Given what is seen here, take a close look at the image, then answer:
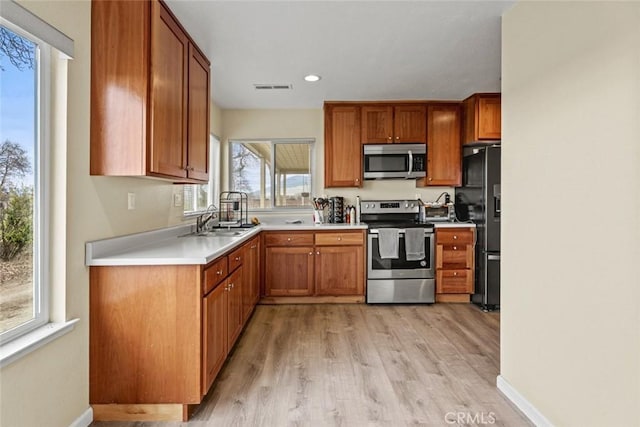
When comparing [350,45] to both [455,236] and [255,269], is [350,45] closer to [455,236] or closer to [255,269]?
[255,269]

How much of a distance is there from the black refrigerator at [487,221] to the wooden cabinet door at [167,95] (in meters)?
3.05

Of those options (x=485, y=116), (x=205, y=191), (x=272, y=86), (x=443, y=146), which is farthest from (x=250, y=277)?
(x=485, y=116)

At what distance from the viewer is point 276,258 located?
410cm

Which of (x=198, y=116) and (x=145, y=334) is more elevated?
Answer: (x=198, y=116)

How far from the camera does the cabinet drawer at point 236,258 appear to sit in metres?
2.59

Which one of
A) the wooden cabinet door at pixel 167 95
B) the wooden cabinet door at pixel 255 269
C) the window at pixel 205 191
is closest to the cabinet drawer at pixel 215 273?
the wooden cabinet door at pixel 167 95

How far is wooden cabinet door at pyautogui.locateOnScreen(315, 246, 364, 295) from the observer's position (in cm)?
411

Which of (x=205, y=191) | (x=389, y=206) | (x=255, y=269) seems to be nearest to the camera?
(x=255, y=269)

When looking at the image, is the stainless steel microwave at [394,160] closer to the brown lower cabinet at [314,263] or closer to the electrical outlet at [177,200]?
the brown lower cabinet at [314,263]

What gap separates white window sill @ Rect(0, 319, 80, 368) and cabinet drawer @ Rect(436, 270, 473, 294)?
3.49 meters

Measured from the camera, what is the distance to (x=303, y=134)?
186 inches

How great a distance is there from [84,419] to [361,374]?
1595 mm

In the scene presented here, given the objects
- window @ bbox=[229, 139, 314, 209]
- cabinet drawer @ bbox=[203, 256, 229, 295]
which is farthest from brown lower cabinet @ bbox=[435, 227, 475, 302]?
cabinet drawer @ bbox=[203, 256, 229, 295]

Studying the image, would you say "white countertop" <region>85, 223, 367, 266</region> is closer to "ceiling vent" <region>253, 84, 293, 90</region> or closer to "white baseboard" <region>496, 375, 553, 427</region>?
"ceiling vent" <region>253, 84, 293, 90</region>
